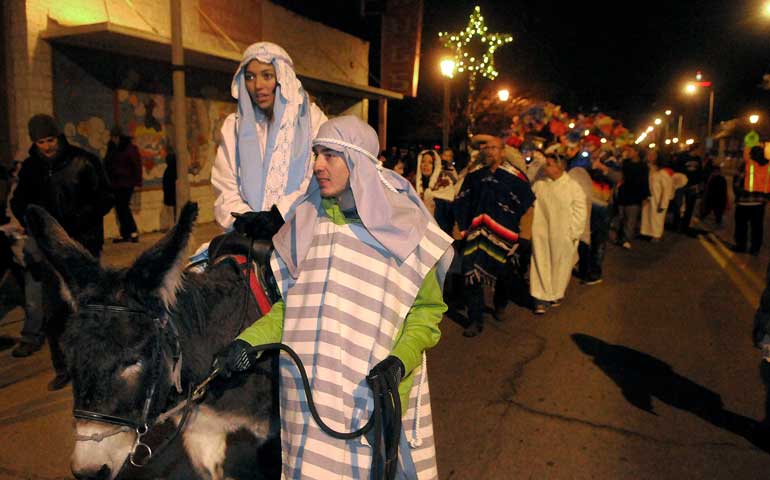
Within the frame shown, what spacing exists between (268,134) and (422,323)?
162 centimetres

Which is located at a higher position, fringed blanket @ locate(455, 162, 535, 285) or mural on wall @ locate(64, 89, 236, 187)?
mural on wall @ locate(64, 89, 236, 187)

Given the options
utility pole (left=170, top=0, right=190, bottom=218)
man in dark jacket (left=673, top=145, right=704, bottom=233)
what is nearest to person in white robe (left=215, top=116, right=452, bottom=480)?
utility pole (left=170, top=0, right=190, bottom=218)

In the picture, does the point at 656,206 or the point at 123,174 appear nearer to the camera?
the point at 123,174

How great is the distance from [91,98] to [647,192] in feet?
35.9

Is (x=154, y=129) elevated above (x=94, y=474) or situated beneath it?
elevated above

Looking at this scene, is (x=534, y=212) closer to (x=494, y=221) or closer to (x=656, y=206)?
(x=494, y=221)

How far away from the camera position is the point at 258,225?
120 inches

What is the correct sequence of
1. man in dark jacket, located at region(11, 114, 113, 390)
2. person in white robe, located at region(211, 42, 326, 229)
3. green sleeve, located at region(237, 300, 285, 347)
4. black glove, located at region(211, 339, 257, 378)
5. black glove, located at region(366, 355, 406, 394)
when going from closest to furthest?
1. black glove, located at region(366, 355, 406, 394)
2. black glove, located at region(211, 339, 257, 378)
3. green sleeve, located at region(237, 300, 285, 347)
4. person in white robe, located at region(211, 42, 326, 229)
5. man in dark jacket, located at region(11, 114, 113, 390)

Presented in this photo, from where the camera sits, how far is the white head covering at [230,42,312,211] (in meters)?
3.54

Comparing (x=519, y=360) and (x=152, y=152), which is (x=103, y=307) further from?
(x=152, y=152)

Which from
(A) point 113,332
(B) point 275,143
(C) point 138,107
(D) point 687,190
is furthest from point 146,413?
(D) point 687,190

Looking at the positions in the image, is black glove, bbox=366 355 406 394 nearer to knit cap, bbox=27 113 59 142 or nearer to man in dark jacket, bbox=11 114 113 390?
man in dark jacket, bbox=11 114 113 390

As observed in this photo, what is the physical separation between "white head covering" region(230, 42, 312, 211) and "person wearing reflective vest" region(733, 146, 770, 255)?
10925mm

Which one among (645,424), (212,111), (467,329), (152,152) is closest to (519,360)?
(467,329)
